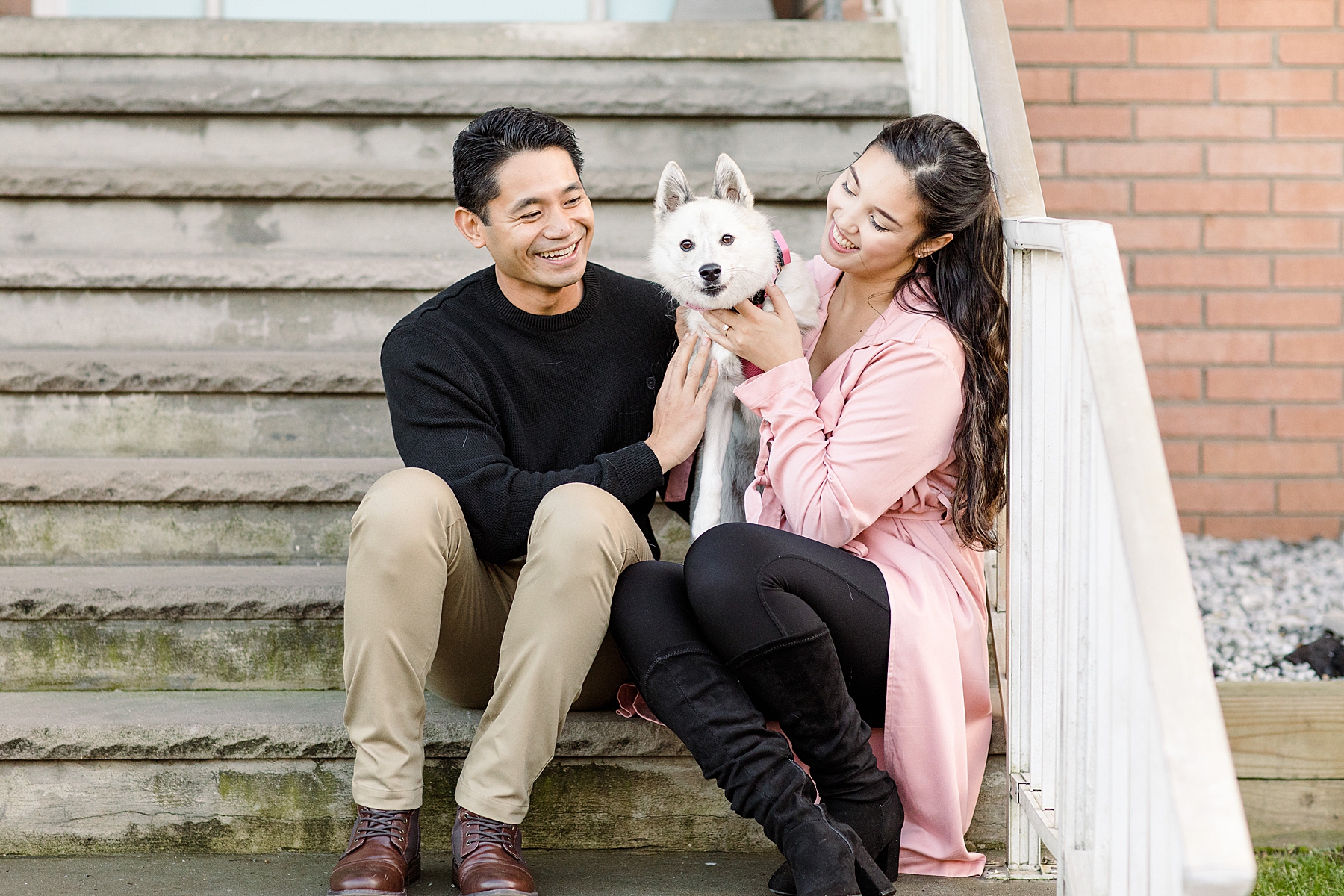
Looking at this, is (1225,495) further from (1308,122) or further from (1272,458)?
(1308,122)

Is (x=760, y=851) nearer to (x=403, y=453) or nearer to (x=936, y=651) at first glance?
(x=936, y=651)

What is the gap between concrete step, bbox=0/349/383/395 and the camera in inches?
104

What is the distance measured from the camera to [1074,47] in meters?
3.52

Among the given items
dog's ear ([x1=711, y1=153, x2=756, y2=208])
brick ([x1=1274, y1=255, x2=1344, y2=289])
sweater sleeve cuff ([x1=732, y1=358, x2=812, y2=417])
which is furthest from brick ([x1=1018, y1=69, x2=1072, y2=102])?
sweater sleeve cuff ([x1=732, y1=358, x2=812, y2=417])

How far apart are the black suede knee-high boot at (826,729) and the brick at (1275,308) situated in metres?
2.31

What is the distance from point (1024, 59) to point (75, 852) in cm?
318

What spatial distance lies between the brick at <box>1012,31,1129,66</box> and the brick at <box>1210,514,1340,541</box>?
4.66 ft

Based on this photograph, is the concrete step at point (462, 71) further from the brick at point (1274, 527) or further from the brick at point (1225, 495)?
the brick at point (1274, 527)

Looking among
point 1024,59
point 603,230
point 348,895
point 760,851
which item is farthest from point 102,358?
point 1024,59

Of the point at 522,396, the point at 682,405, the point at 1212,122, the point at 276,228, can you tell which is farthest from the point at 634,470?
the point at 1212,122

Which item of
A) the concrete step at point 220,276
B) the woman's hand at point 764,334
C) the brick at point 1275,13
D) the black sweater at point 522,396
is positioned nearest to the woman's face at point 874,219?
the woman's hand at point 764,334

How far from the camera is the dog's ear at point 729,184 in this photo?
2.29m

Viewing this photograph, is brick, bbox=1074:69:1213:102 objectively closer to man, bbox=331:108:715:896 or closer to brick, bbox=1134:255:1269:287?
brick, bbox=1134:255:1269:287

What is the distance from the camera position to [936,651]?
1.83 m
